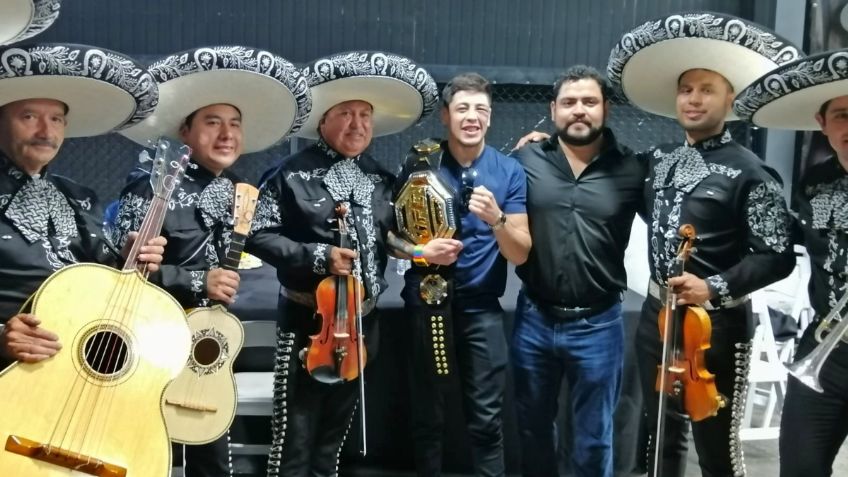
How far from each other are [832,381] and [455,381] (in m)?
1.17

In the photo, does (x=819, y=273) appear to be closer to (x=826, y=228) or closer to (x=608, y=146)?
(x=826, y=228)

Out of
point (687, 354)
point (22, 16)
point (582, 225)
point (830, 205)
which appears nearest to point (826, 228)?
point (830, 205)

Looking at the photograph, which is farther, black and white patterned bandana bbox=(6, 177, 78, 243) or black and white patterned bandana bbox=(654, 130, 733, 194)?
black and white patterned bandana bbox=(654, 130, 733, 194)

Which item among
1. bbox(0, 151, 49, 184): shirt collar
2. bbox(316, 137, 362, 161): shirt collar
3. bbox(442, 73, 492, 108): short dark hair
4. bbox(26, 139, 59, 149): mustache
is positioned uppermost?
bbox(442, 73, 492, 108): short dark hair

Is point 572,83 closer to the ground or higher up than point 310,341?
higher up

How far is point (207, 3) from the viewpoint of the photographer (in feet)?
19.7

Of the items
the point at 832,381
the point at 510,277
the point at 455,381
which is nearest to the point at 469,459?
the point at 455,381

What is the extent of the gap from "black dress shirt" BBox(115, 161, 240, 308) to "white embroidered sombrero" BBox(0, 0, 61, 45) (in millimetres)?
504

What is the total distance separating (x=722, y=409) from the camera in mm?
2477

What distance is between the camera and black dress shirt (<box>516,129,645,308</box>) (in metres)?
2.68

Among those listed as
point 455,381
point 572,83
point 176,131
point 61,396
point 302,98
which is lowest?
point 61,396

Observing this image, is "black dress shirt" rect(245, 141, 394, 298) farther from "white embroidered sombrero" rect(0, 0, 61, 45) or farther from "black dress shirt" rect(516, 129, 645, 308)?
"white embroidered sombrero" rect(0, 0, 61, 45)

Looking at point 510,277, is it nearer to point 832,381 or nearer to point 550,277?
point 550,277

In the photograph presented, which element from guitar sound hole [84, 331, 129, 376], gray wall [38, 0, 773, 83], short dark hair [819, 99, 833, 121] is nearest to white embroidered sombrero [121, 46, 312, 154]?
guitar sound hole [84, 331, 129, 376]
